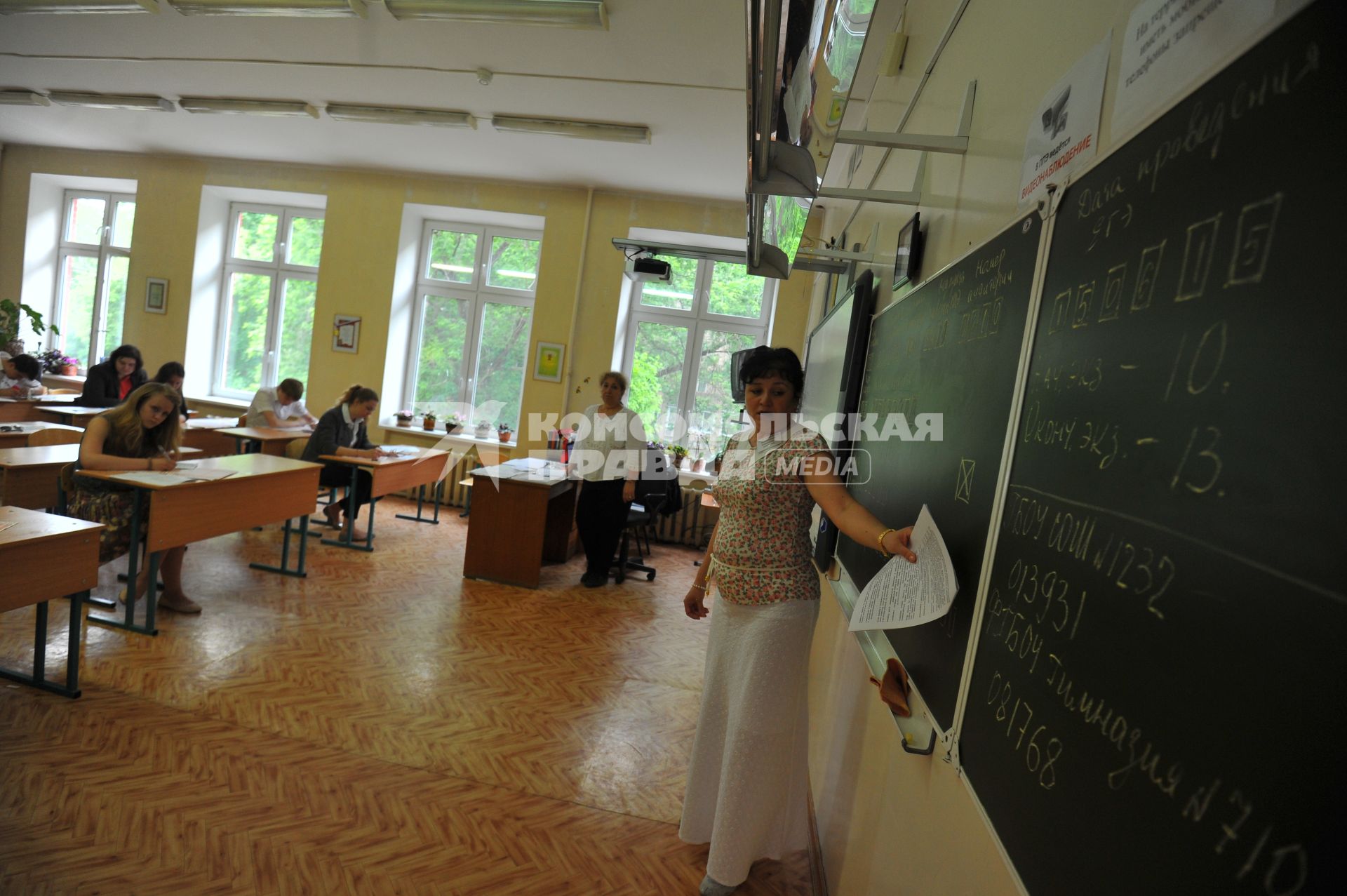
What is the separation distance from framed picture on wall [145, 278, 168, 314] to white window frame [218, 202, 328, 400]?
1.83 feet

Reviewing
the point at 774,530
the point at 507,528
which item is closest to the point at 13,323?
the point at 507,528

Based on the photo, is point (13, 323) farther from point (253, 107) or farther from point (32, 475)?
point (32, 475)

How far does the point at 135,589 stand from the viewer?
358 cm

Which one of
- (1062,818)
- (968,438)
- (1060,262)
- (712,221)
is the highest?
(712,221)

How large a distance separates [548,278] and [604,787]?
19.3 ft

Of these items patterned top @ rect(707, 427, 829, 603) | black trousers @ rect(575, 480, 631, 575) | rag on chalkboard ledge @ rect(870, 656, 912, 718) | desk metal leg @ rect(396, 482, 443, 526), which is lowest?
desk metal leg @ rect(396, 482, 443, 526)

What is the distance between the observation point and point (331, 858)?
2.16m

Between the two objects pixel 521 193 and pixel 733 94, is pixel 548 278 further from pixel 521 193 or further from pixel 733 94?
pixel 733 94

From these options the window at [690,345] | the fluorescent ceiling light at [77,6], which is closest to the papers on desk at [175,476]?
the fluorescent ceiling light at [77,6]

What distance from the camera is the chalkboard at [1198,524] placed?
1.59 feet

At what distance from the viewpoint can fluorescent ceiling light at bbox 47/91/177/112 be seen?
6371 mm

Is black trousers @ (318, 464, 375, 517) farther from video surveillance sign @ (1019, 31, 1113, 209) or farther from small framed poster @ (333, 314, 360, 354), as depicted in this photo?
video surveillance sign @ (1019, 31, 1113, 209)

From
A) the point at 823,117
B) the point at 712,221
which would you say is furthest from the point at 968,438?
the point at 712,221

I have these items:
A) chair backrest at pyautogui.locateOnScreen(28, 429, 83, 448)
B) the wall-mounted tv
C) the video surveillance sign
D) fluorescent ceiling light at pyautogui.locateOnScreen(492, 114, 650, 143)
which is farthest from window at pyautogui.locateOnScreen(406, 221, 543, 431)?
the video surveillance sign
